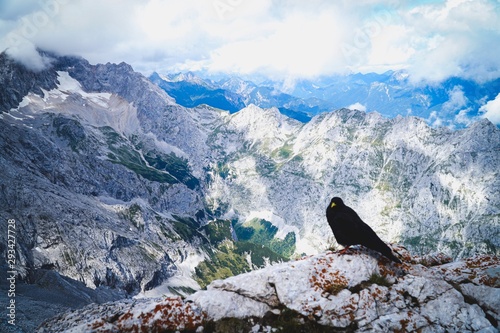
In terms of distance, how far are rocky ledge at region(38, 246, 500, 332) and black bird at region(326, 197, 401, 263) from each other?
2.06 feet

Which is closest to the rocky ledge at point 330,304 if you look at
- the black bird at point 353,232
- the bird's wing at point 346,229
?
the black bird at point 353,232

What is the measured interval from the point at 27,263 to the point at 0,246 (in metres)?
36.9

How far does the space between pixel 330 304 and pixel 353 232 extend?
4324 mm

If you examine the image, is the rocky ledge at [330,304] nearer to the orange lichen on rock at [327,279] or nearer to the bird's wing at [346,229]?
the orange lichen on rock at [327,279]

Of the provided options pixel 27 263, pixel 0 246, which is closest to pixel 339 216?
pixel 0 246

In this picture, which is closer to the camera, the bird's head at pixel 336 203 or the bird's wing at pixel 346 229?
the bird's wing at pixel 346 229

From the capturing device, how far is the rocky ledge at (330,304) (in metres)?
14.6

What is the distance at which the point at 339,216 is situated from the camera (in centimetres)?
1817

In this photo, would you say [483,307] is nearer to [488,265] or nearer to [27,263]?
[488,265]

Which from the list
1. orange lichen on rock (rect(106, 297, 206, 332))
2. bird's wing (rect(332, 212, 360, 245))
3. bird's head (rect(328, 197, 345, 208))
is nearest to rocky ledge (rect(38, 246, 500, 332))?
orange lichen on rock (rect(106, 297, 206, 332))

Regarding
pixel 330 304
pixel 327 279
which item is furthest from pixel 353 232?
pixel 330 304

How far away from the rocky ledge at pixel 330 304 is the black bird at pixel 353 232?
627mm

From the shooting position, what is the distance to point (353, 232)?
17.8 meters

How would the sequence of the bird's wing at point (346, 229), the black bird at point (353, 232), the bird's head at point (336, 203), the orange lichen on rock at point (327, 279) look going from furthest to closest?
the bird's head at point (336, 203), the bird's wing at point (346, 229), the black bird at point (353, 232), the orange lichen on rock at point (327, 279)
